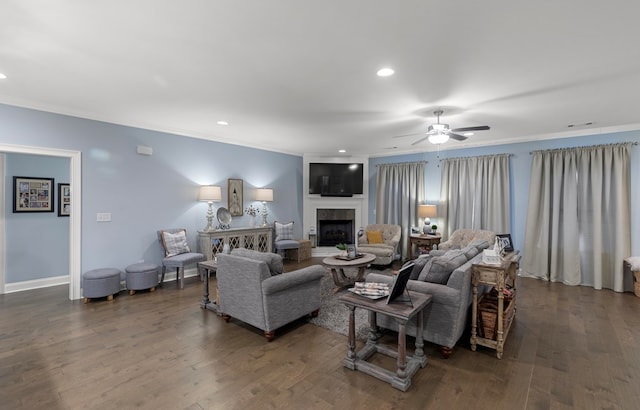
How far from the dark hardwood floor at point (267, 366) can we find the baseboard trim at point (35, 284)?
1305mm

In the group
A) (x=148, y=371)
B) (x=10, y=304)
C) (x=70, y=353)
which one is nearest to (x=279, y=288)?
(x=148, y=371)

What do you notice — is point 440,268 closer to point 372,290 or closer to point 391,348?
point 372,290

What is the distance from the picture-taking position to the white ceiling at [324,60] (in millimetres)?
2018

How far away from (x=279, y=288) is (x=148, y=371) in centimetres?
128

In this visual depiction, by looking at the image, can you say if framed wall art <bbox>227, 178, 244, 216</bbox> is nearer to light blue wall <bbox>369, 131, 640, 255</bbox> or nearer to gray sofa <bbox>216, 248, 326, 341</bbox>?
gray sofa <bbox>216, 248, 326, 341</bbox>

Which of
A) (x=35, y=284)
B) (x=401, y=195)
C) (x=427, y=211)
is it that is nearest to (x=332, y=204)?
(x=401, y=195)

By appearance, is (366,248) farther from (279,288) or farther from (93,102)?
(93,102)

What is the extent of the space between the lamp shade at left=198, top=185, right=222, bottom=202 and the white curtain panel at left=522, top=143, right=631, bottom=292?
578 centimetres

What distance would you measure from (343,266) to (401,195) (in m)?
3.42

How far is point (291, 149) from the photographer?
23.6 feet

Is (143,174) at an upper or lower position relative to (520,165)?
lower

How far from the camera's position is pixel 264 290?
2.99 metres

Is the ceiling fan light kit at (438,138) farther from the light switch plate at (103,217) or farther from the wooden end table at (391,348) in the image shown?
the light switch plate at (103,217)

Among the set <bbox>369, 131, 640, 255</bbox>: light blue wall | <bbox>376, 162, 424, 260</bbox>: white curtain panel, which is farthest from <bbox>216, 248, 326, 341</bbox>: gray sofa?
<bbox>369, 131, 640, 255</bbox>: light blue wall
